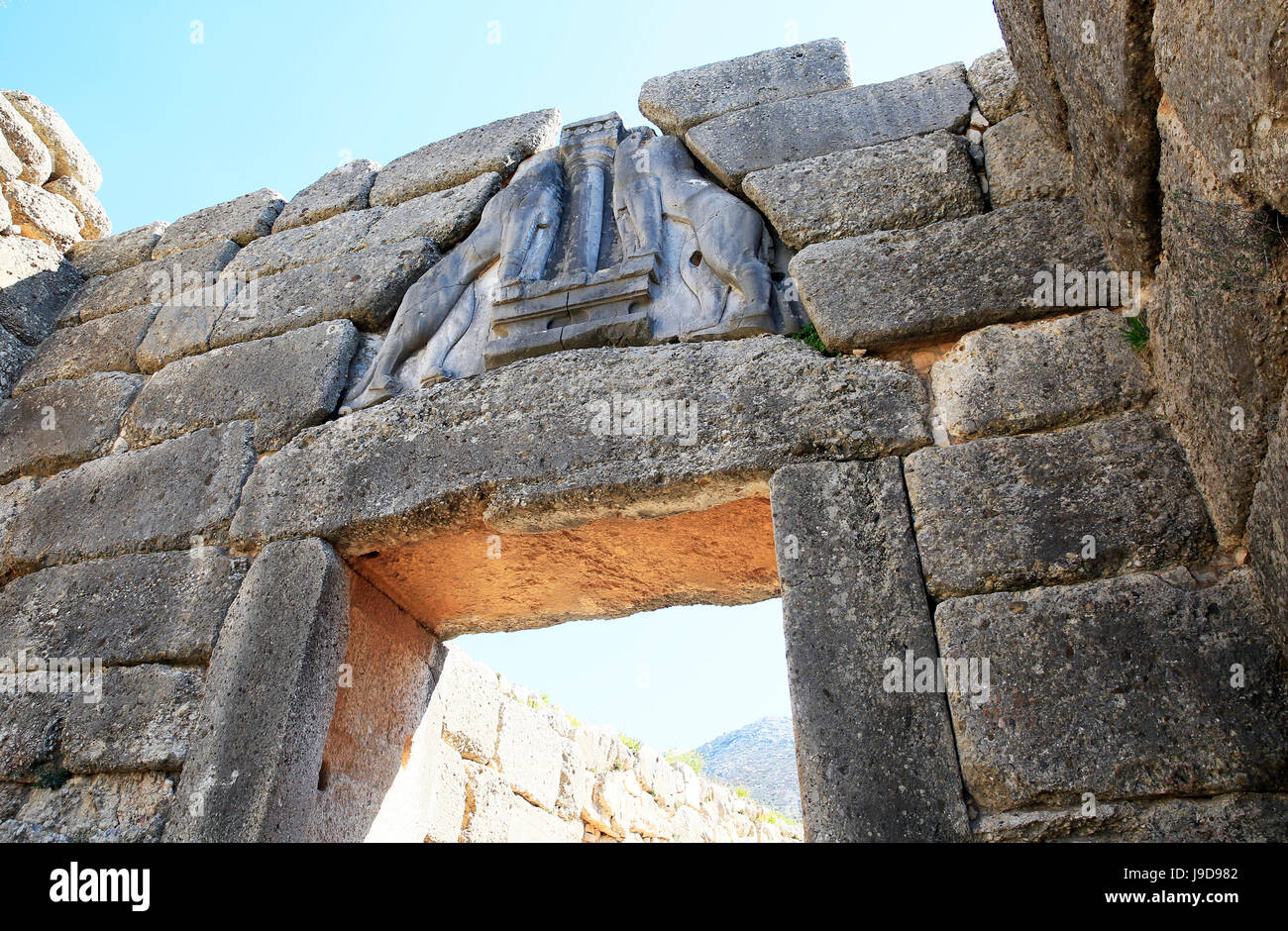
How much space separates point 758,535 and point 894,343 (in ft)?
2.76

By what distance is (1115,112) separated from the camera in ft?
8.55

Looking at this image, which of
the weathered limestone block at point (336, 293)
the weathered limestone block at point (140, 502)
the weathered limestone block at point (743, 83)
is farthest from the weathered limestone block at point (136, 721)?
the weathered limestone block at point (743, 83)

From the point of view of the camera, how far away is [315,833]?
3125mm

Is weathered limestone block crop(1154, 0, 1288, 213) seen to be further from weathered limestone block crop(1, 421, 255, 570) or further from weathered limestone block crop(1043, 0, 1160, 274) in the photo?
weathered limestone block crop(1, 421, 255, 570)

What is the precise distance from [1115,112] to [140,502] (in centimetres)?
375

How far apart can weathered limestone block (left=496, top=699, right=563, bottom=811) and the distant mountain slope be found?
7.04 m

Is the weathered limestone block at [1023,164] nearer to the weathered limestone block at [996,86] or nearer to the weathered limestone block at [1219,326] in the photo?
the weathered limestone block at [996,86]

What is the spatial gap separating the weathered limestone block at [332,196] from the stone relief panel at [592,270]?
0.96 meters

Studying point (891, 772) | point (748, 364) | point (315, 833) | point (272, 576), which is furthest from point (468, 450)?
point (891, 772)

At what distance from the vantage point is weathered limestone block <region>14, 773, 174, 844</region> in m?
3.10

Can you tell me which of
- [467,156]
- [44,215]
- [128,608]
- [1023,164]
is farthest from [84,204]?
[1023,164]

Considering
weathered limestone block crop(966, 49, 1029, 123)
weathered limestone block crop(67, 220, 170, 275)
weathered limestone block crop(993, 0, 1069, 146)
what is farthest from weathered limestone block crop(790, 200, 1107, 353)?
weathered limestone block crop(67, 220, 170, 275)

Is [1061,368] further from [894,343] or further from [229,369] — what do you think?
[229,369]

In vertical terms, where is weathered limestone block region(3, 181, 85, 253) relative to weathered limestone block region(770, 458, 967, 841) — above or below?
above
